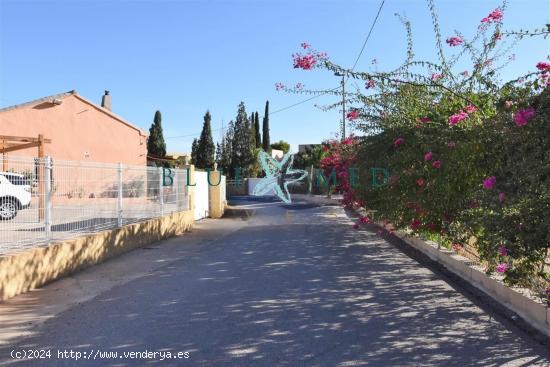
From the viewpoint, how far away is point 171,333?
4.95m

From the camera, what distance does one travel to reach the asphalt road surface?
4.31m

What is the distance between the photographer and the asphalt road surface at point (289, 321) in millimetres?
4309

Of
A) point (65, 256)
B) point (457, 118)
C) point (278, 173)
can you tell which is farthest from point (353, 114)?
point (278, 173)

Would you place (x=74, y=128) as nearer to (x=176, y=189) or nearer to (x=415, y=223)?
(x=176, y=189)

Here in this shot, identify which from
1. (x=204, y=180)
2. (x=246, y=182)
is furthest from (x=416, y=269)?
(x=246, y=182)

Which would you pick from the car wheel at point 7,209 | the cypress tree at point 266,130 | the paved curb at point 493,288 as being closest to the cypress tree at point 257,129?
the cypress tree at point 266,130

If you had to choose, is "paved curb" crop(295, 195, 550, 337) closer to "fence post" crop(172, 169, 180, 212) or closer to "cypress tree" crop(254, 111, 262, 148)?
"fence post" crop(172, 169, 180, 212)

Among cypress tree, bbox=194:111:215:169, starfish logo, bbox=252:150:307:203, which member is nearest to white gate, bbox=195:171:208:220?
starfish logo, bbox=252:150:307:203

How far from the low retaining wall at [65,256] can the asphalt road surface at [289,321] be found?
110 cm

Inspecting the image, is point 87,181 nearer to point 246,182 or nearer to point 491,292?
point 491,292

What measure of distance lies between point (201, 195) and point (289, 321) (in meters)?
14.3

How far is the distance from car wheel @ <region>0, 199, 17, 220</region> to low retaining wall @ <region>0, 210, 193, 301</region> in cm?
53

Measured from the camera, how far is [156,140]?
44.1m

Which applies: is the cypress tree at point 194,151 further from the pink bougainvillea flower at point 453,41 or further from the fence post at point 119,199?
the pink bougainvillea flower at point 453,41
